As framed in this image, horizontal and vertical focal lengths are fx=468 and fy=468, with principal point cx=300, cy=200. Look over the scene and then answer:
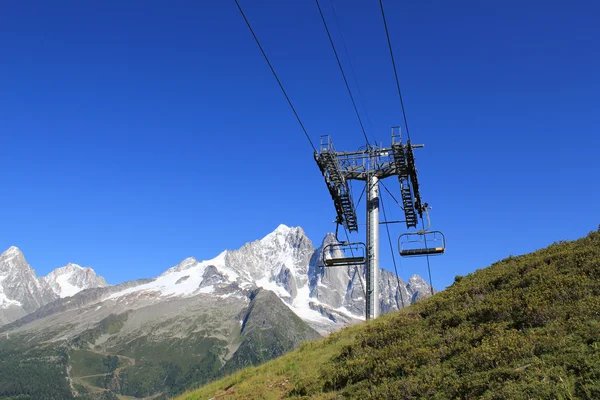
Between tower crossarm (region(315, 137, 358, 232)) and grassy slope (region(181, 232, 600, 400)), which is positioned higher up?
tower crossarm (region(315, 137, 358, 232))

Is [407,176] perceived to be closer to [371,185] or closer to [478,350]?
[371,185]

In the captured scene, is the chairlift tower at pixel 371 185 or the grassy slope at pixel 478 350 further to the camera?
the chairlift tower at pixel 371 185

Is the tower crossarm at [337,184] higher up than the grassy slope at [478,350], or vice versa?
the tower crossarm at [337,184]

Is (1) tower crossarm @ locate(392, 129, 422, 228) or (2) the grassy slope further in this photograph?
(1) tower crossarm @ locate(392, 129, 422, 228)

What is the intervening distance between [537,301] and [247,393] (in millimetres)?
10264

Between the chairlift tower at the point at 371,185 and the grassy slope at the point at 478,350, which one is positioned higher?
the chairlift tower at the point at 371,185

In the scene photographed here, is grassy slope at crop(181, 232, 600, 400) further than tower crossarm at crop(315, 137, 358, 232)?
No

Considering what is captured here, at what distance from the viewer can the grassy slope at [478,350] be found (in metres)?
10.7

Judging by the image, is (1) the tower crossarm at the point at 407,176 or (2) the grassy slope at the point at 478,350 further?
(1) the tower crossarm at the point at 407,176

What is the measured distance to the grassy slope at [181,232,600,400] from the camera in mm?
10688

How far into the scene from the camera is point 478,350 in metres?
12.8

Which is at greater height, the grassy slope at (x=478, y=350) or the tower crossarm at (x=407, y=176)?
the tower crossarm at (x=407, y=176)

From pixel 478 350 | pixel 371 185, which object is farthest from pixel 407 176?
pixel 478 350

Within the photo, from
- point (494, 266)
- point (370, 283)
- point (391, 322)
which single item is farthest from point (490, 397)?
point (370, 283)
